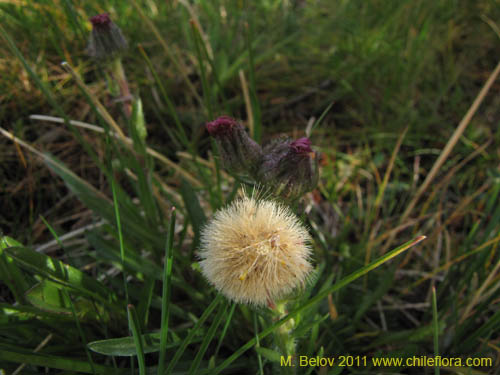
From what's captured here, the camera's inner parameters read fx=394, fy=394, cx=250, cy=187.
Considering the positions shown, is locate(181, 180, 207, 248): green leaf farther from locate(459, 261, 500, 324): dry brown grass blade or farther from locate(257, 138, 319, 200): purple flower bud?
locate(459, 261, 500, 324): dry brown grass blade

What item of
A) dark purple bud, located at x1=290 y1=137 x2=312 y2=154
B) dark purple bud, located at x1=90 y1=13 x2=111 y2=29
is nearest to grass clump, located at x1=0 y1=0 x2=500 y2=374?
dark purple bud, located at x1=290 y1=137 x2=312 y2=154

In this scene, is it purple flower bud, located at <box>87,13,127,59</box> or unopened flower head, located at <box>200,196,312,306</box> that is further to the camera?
purple flower bud, located at <box>87,13,127,59</box>

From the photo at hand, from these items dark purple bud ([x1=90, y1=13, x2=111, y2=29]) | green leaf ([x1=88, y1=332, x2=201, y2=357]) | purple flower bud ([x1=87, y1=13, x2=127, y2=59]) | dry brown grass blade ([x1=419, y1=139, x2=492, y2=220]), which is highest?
dark purple bud ([x1=90, y1=13, x2=111, y2=29])

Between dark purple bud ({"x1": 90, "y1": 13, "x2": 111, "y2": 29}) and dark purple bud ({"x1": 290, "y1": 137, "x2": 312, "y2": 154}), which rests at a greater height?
dark purple bud ({"x1": 90, "y1": 13, "x2": 111, "y2": 29})

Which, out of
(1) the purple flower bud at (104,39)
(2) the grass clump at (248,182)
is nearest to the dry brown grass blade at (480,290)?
(2) the grass clump at (248,182)

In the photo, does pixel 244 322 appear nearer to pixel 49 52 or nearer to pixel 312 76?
pixel 312 76

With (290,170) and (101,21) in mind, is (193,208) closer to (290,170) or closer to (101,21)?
(290,170)
